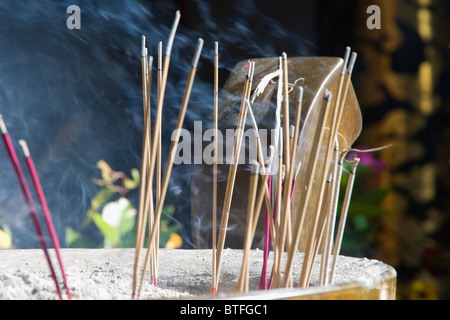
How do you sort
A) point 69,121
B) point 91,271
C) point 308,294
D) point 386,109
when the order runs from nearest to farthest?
point 308,294 → point 91,271 → point 69,121 → point 386,109

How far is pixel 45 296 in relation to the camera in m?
0.36

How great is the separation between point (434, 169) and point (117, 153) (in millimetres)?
714

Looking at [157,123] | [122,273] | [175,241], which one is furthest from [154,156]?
[175,241]

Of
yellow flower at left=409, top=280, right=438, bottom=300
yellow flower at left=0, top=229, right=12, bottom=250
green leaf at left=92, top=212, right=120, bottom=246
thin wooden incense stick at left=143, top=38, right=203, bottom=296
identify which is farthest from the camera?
yellow flower at left=409, top=280, right=438, bottom=300

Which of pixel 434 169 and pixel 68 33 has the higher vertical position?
pixel 68 33

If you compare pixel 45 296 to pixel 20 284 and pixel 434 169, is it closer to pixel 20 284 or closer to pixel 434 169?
pixel 20 284

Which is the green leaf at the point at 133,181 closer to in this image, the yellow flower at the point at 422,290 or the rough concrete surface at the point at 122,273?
the rough concrete surface at the point at 122,273

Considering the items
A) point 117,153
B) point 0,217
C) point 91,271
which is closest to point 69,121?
point 117,153

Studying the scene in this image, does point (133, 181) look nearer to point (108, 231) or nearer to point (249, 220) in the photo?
point (108, 231)

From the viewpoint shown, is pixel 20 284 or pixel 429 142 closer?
pixel 20 284

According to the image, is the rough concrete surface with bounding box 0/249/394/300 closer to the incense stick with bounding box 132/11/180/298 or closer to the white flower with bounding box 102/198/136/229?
the incense stick with bounding box 132/11/180/298

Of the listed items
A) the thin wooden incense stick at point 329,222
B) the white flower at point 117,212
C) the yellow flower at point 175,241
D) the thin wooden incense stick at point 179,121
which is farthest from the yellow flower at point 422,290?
the thin wooden incense stick at point 179,121

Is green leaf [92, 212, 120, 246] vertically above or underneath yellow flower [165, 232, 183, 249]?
above

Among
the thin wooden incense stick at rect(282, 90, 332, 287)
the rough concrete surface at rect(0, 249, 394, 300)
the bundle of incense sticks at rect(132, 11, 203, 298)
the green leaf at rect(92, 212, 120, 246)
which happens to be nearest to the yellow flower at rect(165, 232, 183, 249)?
the green leaf at rect(92, 212, 120, 246)
